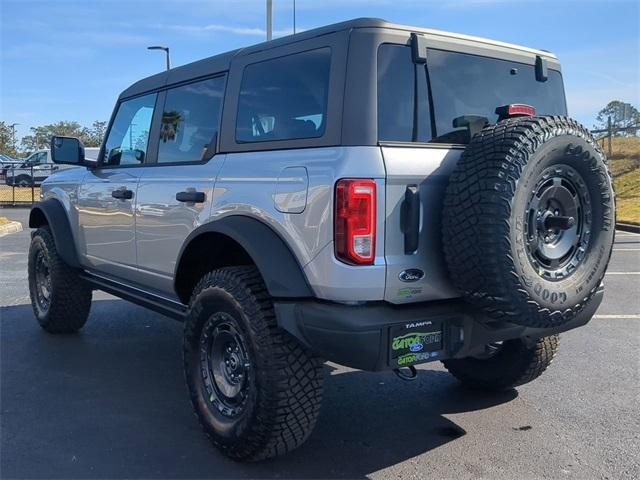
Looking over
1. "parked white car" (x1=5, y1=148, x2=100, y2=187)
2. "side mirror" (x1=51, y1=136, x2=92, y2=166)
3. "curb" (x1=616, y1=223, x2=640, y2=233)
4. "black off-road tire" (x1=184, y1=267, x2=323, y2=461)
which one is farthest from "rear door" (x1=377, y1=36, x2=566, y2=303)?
"parked white car" (x1=5, y1=148, x2=100, y2=187)

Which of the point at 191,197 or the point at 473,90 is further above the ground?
the point at 473,90

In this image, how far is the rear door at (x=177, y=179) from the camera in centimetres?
363

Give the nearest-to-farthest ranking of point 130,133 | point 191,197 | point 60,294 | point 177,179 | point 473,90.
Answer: point 473,90, point 191,197, point 177,179, point 130,133, point 60,294

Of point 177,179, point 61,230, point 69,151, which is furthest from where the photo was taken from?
point 61,230

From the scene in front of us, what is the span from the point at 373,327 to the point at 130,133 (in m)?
2.87

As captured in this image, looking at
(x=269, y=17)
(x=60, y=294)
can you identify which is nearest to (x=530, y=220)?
(x=60, y=294)

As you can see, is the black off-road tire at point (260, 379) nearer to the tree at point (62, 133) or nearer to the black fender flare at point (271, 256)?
the black fender flare at point (271, 256)

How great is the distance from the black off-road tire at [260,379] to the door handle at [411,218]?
716mm

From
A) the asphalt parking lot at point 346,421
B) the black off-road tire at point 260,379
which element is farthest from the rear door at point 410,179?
the asphalt parking lot at point 346,421

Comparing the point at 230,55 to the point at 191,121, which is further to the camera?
the point at 191,121

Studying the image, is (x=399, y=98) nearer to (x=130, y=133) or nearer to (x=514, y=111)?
(x=514, y=111)

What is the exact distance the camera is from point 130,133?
4.73 m

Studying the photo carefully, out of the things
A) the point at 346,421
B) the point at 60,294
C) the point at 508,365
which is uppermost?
the point at 60,294

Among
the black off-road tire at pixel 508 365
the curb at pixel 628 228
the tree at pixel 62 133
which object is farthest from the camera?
the tree at pixel 62 133
